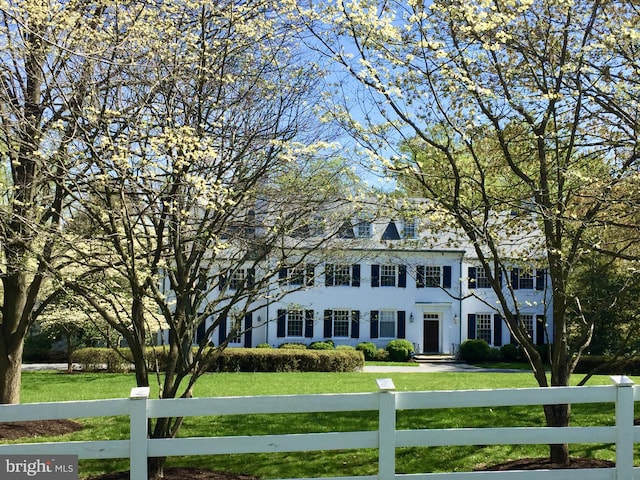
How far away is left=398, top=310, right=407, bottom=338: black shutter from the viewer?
3215cm

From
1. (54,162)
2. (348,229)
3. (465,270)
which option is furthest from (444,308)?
(54,162)

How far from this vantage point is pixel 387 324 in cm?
3238

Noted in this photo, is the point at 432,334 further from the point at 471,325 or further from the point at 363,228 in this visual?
the point at 363,228

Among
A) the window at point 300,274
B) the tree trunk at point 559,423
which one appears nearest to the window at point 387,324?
the window at point 300,274

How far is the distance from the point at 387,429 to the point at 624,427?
1860 mm

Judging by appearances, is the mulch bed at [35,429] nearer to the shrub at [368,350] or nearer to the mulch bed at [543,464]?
the mulch bed at [543,464]

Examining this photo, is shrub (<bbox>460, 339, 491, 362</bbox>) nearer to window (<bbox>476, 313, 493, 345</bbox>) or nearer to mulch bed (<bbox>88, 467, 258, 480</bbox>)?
window (<bbox>476, 313, 493, 345</bbox>)

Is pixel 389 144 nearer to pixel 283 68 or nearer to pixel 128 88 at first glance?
pixel 283 68

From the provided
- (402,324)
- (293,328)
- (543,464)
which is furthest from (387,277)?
(543,464)

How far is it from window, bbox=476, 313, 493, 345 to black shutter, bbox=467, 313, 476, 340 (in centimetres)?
16

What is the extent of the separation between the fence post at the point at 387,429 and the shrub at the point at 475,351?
2646cm

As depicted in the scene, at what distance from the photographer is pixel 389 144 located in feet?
23.4

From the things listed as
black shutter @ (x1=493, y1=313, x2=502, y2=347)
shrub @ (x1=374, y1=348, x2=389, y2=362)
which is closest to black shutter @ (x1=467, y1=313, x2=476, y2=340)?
black shutter @ (x1=493, y1=313, x2=502, y2=347)

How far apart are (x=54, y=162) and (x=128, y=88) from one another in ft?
4.08
